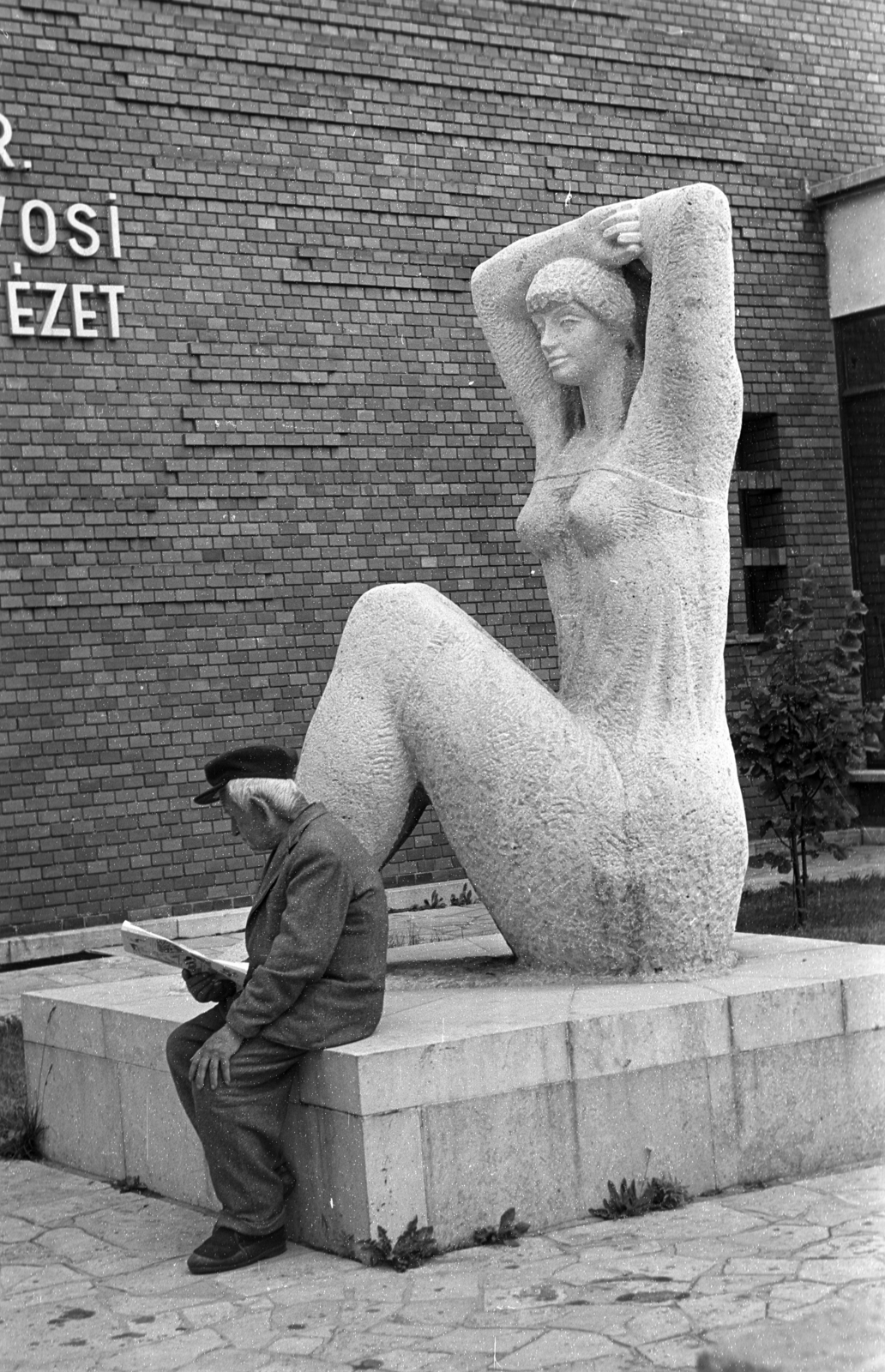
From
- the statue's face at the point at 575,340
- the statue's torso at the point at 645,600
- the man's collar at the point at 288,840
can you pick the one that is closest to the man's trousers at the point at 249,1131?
the man's collar at the point at 288,840

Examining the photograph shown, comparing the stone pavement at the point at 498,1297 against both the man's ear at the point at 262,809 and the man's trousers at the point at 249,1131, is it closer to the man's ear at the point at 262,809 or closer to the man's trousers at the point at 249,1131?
the man's trousers at the point at 249,1131

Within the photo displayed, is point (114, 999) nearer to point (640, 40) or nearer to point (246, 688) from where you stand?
point (246, 688)

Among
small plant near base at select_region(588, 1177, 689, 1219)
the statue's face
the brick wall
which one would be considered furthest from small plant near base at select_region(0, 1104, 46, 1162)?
the brick wall

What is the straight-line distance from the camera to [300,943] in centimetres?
462

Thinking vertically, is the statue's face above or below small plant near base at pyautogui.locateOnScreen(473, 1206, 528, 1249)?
above

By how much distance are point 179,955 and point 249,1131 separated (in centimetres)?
49

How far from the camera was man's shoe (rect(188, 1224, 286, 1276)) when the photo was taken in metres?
4.64

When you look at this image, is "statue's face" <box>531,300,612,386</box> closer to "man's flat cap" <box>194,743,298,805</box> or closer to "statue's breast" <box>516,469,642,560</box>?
"statue's breast" <box>516,469,642,560</box>

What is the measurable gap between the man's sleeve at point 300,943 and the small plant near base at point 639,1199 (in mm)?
1026

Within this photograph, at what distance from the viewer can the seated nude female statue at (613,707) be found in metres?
5.54

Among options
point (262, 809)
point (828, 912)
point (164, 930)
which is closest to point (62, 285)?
point (164, 930)

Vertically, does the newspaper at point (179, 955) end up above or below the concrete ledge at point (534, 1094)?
above

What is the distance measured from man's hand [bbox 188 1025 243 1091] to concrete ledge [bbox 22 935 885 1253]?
22 centimetres

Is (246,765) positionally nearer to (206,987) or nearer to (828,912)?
(206,987)
